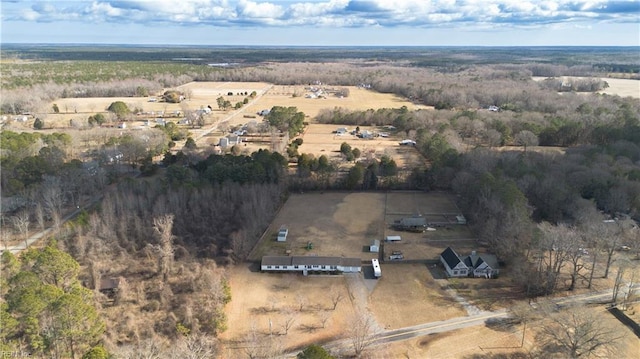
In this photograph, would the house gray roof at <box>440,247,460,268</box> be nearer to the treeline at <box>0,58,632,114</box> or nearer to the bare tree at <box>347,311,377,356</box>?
the bare tree at <box>347,311,377,356</box>

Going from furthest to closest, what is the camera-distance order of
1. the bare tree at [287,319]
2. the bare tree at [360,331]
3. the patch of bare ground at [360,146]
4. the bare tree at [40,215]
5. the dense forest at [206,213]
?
the patch of bare ground at [360,146] < the bare tree at [40,215] < the bare tree at [287,319] < the dense forest at [206,213] < the bare tree at [360,331]

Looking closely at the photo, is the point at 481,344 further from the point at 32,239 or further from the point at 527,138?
the point at 527,138

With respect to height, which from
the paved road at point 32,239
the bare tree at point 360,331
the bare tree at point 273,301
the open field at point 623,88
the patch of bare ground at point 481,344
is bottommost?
the patch of bare ground at point 481,344

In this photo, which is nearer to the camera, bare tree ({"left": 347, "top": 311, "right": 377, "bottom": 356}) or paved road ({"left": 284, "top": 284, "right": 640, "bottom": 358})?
bare tree ({"left": 347, "top": 311, "right": 377, "bottom": 356})

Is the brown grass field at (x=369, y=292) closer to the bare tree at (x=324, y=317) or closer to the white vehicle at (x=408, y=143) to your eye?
the bare tree at (x=324, y=317)

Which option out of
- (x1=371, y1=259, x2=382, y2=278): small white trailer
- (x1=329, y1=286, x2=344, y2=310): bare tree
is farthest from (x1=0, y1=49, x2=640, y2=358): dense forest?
(x1=371, y1=259, x2=382, y2=278): small white trailer

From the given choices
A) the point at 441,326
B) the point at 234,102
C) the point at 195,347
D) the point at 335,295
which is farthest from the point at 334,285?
the point at 234,102

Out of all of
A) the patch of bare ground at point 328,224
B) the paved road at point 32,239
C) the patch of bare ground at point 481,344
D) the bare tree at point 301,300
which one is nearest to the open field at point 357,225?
the patch of bare ground at point 328,224
